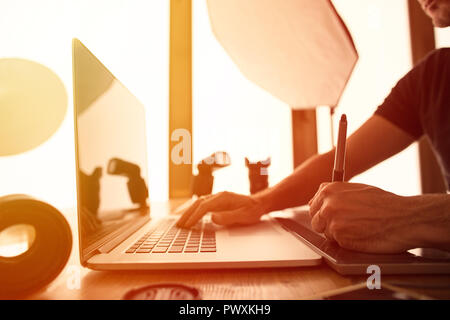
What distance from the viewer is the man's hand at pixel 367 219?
386 millimetres

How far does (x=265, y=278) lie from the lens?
0.33 meters

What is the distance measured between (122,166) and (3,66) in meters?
0.33

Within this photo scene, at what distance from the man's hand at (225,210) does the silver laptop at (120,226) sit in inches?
0.8

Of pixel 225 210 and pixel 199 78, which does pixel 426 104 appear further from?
pixel 199 78

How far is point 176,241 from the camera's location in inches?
18.7

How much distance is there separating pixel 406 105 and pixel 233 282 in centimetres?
93

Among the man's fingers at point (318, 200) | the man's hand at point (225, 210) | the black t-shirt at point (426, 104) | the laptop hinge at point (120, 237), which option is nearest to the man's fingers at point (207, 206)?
the man's hand at point (225, 210)

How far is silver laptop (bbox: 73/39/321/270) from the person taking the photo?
359 mm

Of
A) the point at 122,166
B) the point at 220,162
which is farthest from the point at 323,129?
the point at 122,166

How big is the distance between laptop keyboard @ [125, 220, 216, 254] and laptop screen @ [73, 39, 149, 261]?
6cm

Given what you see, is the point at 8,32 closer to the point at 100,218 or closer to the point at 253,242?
the point at 100,218

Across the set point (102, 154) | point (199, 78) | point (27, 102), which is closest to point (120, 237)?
point (102, 154)

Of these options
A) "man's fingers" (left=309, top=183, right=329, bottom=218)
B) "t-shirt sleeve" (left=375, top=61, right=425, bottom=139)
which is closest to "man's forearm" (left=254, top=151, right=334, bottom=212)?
"t-shirt sleeve" (left=375, top=61, right=425, bottom=139)

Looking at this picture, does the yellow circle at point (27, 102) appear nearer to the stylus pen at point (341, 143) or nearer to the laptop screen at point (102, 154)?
the laptop screen at point (102, 154)
